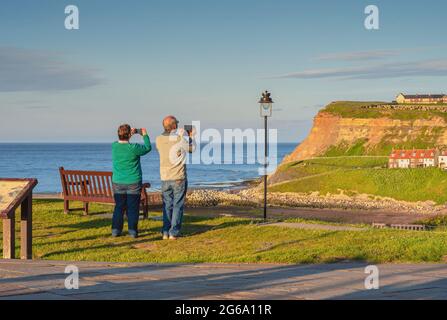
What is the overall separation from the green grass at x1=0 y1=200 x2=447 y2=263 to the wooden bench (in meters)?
0.99

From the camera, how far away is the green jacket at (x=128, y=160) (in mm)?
13836

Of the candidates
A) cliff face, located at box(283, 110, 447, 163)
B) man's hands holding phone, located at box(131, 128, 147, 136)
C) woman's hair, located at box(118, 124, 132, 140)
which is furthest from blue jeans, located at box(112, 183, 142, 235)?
cliff face, located at box(283, 110, 447, 163)

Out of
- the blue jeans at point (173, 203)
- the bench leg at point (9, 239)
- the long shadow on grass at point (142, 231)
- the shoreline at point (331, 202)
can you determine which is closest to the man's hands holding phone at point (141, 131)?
the blue jeans at point (173, 203)

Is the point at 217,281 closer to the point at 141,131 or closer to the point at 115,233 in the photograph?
the point at 141,131

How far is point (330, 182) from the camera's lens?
241 feet

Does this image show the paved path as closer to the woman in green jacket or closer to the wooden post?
the wooden post

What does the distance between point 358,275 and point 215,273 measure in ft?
5.11

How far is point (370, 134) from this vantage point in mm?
112250

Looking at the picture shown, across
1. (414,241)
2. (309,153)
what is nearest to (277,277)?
(414,241)

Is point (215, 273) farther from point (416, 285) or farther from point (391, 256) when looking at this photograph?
point (391, 256)

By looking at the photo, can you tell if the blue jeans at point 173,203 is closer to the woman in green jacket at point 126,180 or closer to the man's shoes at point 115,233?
the woman in green jacket at point 126,180

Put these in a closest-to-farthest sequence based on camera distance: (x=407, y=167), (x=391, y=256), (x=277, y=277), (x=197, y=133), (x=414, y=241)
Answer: (x=277, y=277)
(x=391, y=256)
(x=414, y=241)
(x=197, y=133)
(x=407, y=167)

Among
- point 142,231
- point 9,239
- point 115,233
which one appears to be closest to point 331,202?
point 142,231
